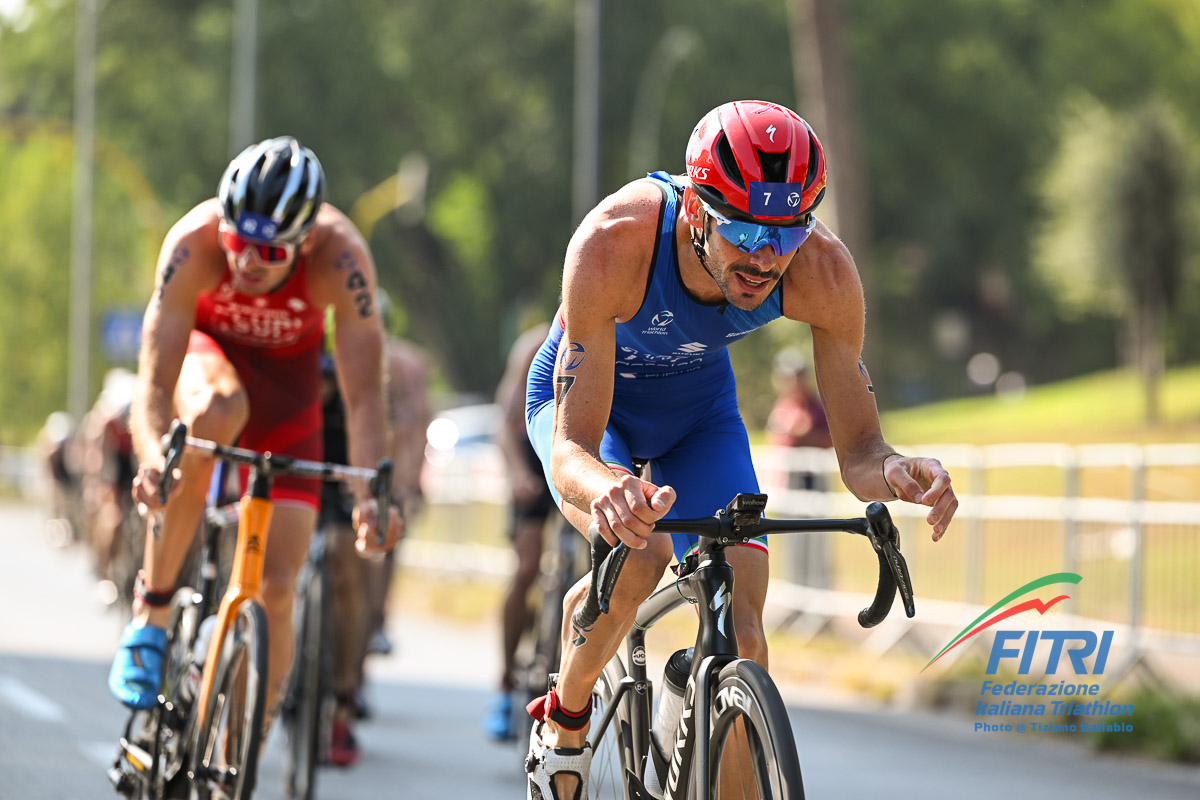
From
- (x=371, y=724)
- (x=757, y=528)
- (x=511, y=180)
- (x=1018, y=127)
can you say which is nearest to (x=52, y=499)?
(x=371, y=724)

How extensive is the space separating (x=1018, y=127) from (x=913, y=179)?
3065 mm

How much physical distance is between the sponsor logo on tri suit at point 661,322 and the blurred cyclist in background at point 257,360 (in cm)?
136

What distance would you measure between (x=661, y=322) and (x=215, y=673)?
76.7 inches

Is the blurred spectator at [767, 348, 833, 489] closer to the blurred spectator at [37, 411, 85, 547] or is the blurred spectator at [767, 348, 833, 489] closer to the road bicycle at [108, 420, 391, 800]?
the road bicycle at [108, 420, 391, 800]

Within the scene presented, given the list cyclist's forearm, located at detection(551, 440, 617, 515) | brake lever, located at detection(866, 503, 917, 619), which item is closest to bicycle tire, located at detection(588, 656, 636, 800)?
cyclist's forearm, located at detection(551, 440, 617, 515)

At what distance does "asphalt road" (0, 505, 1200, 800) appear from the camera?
7582 millimetres

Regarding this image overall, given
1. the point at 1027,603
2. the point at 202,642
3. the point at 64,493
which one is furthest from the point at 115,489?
the point at 202,642

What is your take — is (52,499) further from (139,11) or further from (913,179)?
(913,179)

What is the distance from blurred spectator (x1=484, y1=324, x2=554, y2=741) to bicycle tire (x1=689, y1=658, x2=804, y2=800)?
15.4 feet

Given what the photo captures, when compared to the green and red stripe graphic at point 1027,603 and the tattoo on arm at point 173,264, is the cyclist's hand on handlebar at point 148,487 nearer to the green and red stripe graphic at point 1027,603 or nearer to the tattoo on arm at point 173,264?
the tattoo on arm at point 173,264

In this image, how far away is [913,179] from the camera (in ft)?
148

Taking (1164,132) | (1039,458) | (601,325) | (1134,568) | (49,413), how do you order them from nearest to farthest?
(601,325), (1134,568), (1039,458), (1164,132), (49,413)

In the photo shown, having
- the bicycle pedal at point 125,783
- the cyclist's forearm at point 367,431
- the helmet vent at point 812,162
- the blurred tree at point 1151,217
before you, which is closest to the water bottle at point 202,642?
the bicycle pedal at point 125,783

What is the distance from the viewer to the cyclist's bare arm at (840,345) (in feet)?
14.5
